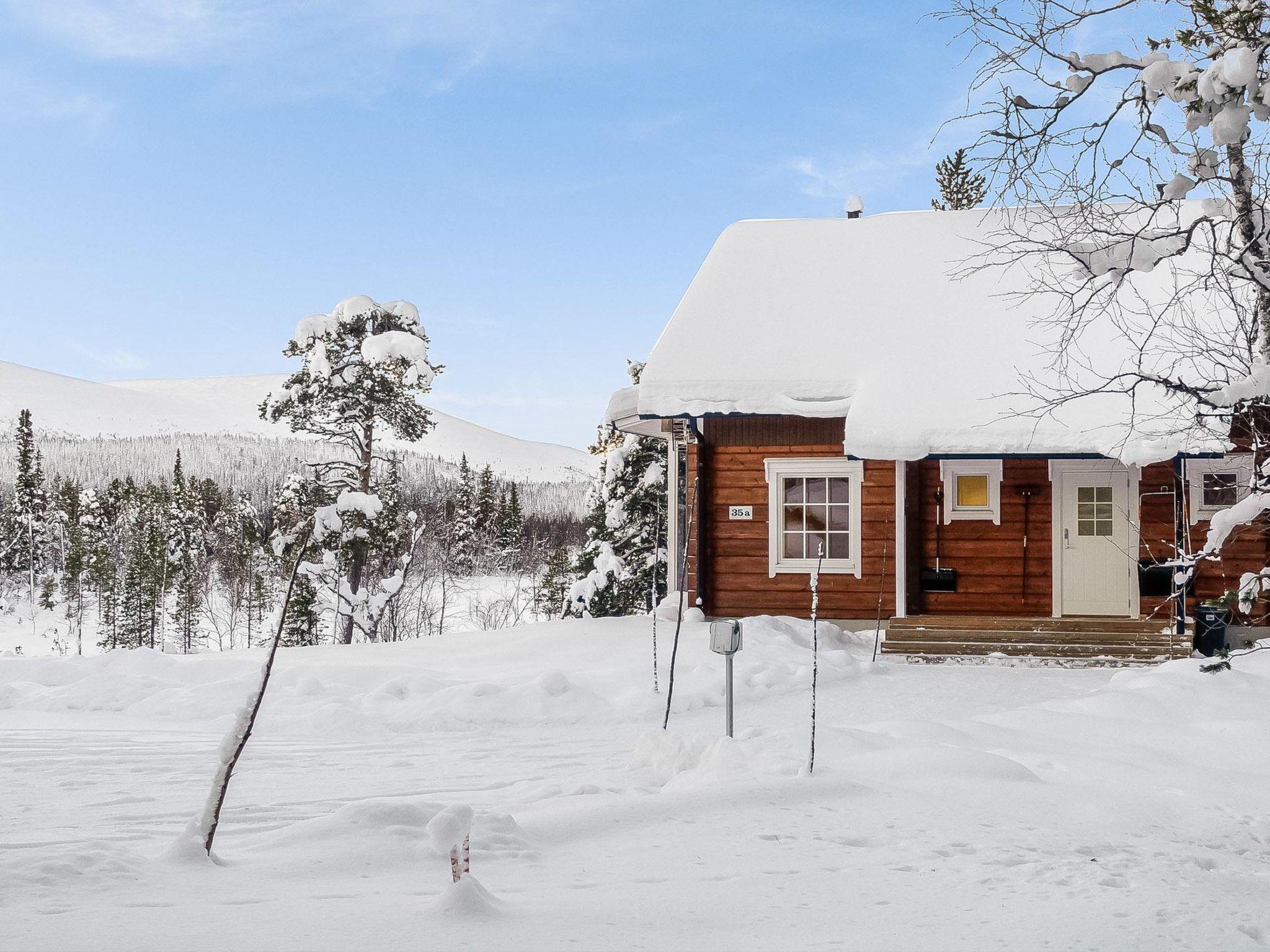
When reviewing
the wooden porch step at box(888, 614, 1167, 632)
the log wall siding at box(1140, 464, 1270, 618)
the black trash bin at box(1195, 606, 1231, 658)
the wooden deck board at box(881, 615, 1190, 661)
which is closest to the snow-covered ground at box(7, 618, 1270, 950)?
the black trash bin at box(1195, 606, 1231, 658)

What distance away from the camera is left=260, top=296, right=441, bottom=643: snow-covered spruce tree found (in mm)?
20703

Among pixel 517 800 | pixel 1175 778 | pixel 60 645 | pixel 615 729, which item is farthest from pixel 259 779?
pixel 60 645

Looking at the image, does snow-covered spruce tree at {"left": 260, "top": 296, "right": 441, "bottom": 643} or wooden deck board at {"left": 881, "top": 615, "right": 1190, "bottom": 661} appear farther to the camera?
snow-covered spruce tree at {"left": 260, "top": 296, "right": 441, "bottom": 643}

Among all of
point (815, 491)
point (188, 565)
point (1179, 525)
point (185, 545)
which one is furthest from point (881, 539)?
point (185, 545)

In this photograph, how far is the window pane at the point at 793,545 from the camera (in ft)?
47.3

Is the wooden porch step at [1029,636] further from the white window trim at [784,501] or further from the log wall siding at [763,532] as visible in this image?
the white window trim at [784,501]

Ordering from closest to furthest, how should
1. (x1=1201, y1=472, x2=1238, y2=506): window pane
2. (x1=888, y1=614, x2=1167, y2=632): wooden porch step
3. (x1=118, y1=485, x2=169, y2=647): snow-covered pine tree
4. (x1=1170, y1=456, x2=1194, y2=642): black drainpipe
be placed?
(x1=1170, y1=456, x2=1194, y2=642): black drainpipe, (x1=888, y1=614, x2=1167, y2=632): wooden porch step, (x1=1201, y1=472, x2=1238, y2=506): window pane, (x1=118, y1=485, x2=169, y2=647): snow-covered pine tree

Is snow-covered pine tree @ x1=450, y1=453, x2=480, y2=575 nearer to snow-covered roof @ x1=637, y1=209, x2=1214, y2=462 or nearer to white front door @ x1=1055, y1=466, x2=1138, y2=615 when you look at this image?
snow-covered roof @ x1=637, y1=209, x2=1214, y2=462

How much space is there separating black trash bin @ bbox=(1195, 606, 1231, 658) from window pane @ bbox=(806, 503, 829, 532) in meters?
4.75

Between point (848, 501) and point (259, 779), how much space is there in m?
9.71

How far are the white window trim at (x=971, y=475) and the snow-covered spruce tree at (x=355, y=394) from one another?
1125 cm

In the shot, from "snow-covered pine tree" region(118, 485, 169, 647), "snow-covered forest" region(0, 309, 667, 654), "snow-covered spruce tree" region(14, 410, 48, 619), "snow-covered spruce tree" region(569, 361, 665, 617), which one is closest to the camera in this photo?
"snow-covered forest" region(0, 309, 667, 654)

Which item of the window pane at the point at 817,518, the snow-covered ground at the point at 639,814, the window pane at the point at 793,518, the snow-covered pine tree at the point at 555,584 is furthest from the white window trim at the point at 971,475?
the snow-covered pine tree at the point at 555,584

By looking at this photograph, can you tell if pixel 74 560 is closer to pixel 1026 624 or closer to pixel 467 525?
pixel 467 525
